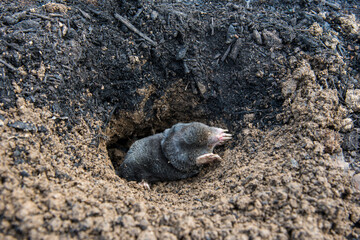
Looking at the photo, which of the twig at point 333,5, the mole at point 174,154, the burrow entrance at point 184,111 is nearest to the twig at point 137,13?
the burrow entrance at point 184,111

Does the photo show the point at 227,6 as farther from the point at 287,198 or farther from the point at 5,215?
the point at 5,215

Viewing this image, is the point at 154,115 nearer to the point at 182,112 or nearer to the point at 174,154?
the point at 182,112

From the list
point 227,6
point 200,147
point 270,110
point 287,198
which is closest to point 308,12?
point 227,6

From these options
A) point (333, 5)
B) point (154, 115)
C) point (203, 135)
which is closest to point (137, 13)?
point (154, 115)

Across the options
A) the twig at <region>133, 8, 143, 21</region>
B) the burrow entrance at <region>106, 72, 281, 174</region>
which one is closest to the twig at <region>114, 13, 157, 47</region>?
the twig at <region>133, 8, 143, 21</region>

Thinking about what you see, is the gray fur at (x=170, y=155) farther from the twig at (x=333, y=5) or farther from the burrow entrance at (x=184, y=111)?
the twig at (x=333, y=5)
